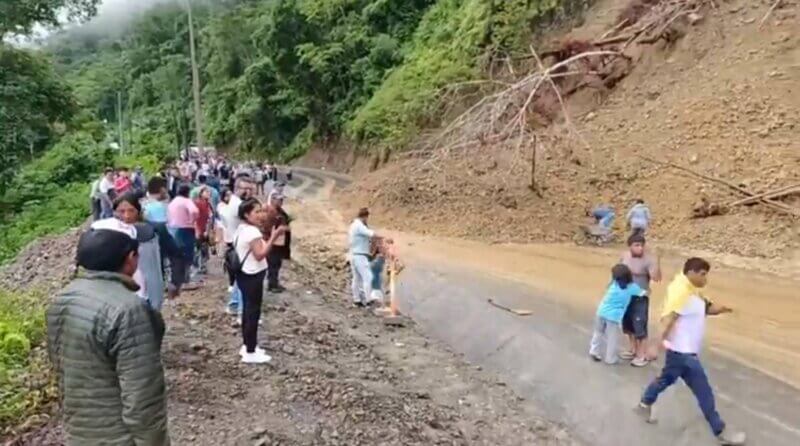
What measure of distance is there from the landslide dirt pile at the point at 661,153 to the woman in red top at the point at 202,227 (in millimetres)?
10462

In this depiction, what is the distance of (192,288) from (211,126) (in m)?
56.5

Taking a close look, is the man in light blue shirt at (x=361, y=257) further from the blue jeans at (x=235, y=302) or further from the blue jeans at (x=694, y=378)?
the blue jeans at (x=694, y=378)

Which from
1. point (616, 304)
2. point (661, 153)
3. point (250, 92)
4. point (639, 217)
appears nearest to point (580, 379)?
point (616, 304)

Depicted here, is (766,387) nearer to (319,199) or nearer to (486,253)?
(486,253)

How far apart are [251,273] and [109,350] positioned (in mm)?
3996

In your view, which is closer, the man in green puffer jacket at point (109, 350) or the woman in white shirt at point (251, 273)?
the man in green puffer jacket at point (109, 350)

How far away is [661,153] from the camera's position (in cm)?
2114

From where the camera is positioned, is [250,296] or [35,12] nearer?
[250,296]

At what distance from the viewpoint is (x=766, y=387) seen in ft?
29.0

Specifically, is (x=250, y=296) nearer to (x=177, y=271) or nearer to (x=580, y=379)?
(x=177, y=271)

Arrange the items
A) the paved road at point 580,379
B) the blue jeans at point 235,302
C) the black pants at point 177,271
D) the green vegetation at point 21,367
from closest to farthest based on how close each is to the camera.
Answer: the green vegetation at point 21,367
the paved road at point 580,379
the blue jeans at point 235,302
the black pants at point 177,271

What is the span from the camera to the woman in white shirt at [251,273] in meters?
7.25

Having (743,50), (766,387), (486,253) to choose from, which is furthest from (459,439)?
(743,50)

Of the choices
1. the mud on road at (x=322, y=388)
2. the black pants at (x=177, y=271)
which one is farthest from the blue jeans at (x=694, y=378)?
the black pants at (x=177, y=271)
